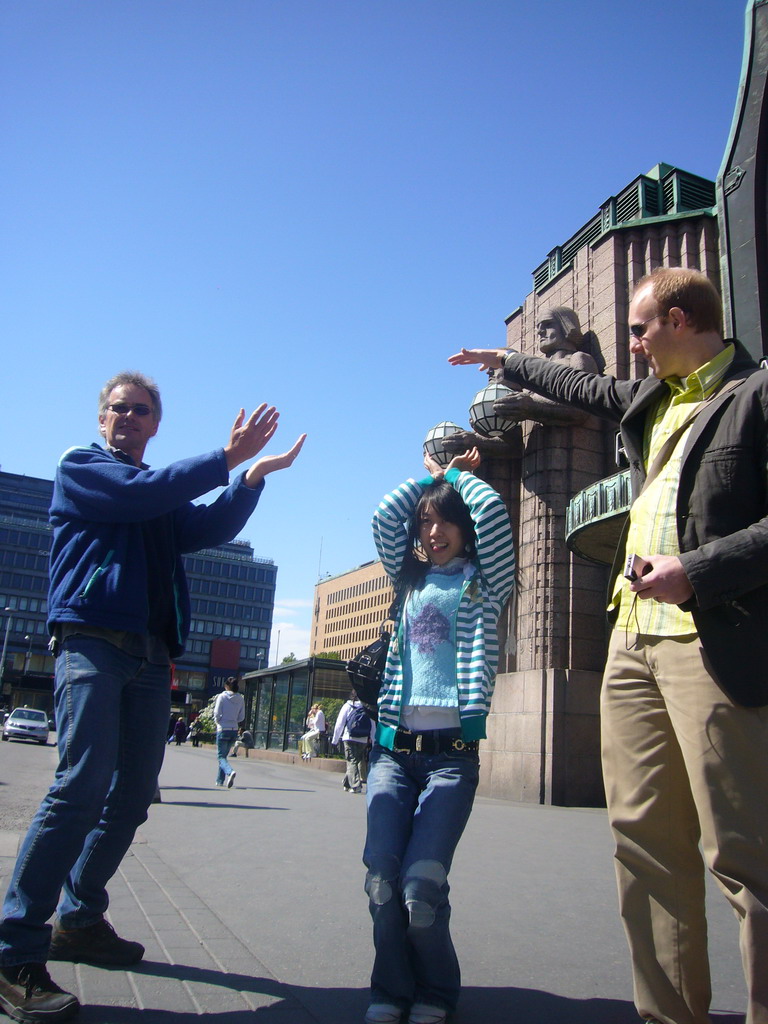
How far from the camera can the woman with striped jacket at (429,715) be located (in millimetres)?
2637

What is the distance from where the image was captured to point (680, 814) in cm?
238

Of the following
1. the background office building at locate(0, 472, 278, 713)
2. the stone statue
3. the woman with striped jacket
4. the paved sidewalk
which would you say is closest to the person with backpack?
the stone statue

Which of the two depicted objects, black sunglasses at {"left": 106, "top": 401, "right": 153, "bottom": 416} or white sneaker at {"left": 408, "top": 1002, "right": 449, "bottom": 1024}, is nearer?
white sneaker at {"left": 408, "top": 1002, "right": 449, "bottom": 1024}

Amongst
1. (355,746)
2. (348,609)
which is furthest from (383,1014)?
(348,609)

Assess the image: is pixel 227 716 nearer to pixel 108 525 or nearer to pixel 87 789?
pixel 108 525

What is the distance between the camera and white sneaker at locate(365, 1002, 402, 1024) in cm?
251

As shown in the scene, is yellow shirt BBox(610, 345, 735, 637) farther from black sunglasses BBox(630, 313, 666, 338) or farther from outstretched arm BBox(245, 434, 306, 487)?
outstretched arm BBox(245, 434, 306, 487)

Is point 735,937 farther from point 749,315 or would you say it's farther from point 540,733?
point 540,733

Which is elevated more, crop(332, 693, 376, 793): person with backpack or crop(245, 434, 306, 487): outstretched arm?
crop(245, 434, 306, 487): outstretched arm

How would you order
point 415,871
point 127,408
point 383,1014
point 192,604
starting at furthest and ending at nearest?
point 192,604
point 127,408
point 415,871
point 383,1014

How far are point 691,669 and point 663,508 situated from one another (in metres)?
0.54

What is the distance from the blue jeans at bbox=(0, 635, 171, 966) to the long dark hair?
1036 mm

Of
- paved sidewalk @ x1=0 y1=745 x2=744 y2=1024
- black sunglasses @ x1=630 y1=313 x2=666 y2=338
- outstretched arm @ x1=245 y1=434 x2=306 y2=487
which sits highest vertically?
black sunglasses @ x1=630 y1=313 x2=666 y2=338

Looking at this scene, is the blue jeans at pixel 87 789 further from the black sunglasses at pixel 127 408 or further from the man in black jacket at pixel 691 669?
the man in black jacket at pixel 691 669
